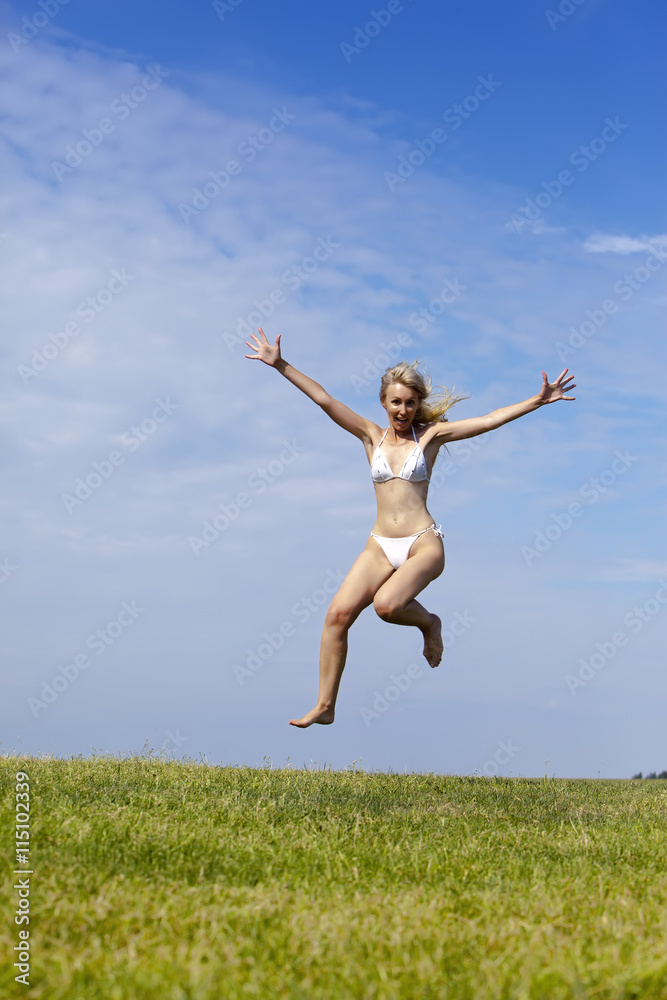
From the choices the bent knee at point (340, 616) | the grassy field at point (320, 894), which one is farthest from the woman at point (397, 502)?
the grassy field at point (320, 894)

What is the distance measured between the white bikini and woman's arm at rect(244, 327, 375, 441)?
0.42 meters

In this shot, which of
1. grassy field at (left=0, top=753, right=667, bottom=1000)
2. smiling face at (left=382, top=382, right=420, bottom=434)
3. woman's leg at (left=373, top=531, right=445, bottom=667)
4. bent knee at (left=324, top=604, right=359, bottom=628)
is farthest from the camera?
smiling face at (left=382, top=382, right=420, bottom=434)

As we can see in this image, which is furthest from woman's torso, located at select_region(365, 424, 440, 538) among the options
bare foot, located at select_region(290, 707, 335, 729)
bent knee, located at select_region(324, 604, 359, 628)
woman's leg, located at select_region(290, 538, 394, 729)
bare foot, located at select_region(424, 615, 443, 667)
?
bare foot, located at select_region(290, 707, 335, 729)

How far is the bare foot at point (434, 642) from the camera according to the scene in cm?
917

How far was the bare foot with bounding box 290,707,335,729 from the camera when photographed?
28.4 feet

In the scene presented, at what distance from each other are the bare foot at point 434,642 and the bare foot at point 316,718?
4.01ft

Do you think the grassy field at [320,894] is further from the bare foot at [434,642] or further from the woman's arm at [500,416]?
the woman's arm at [500,416]

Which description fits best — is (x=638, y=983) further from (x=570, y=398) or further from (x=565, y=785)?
(x=565, y=785)

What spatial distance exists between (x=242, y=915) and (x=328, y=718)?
4.07 metres

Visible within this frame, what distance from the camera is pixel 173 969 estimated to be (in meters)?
3.92

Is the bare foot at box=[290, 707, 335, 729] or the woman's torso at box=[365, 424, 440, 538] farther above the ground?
the woman's torso at box=[365, 424, 440, 538]

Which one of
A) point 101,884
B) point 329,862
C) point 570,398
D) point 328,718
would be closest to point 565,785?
point 328,718

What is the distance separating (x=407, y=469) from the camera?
8797 millimetres

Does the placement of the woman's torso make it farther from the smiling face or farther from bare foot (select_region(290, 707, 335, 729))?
bare foot (select_region(290, 707, 335, 729))
